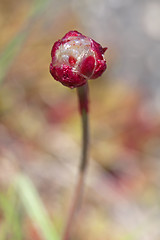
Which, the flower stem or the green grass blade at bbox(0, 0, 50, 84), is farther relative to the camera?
the green grass blade at bbox(0, 0, 50, 84)

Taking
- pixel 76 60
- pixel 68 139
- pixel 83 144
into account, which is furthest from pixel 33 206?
pixel 68 139

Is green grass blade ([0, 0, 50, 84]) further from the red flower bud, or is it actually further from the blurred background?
the red flower bud

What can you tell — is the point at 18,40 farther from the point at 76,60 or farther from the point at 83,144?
the point at 76,60

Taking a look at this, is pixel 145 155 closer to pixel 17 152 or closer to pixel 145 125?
pixel 145 125

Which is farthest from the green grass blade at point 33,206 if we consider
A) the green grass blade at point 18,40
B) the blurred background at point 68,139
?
the green grass blade at point 18,40

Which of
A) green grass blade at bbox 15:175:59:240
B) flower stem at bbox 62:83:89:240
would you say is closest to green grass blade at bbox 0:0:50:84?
green grass blade at bbox 15:175:59:240

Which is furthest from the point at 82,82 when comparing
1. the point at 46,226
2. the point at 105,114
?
the point at 105,114
